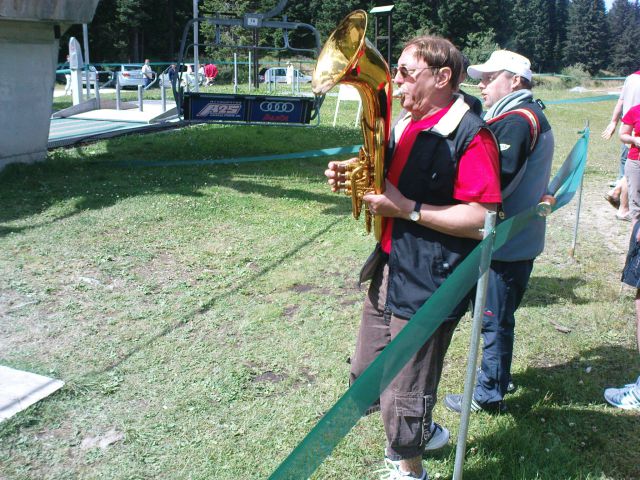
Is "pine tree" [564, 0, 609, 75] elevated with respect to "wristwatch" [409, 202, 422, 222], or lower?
elevated

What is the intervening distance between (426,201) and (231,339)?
2.37m

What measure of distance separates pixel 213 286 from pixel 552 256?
11.9 ft

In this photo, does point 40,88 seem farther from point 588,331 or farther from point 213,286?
point 588,331

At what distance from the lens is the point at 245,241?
6.41 metres

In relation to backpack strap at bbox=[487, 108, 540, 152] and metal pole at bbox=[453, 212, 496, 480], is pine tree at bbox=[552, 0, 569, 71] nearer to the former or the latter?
backpack strap at bbox=[487, 108, 540, 152]

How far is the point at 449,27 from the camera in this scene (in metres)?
72.8

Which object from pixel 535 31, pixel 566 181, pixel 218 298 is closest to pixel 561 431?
pixel 566 181

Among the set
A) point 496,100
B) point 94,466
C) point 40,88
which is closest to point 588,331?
point 496,100

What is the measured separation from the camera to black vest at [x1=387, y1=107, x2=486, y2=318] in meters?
2.29

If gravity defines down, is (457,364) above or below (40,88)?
below

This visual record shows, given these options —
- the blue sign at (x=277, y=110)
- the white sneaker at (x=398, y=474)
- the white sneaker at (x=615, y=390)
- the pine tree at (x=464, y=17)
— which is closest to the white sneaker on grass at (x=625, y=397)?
the white sneaker at (x=615, y=390)

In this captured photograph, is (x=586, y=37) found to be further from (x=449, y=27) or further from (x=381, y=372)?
(x=381, y=372)

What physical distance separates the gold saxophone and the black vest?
0.13 meters

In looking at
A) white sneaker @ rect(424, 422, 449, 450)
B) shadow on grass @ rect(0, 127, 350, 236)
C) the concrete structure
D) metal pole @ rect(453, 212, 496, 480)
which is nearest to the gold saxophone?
metal pole @ rect(453, 212, 496, 480)
